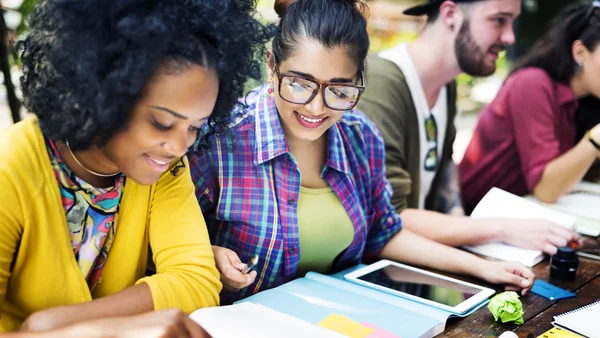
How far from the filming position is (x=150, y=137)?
1.20 metres

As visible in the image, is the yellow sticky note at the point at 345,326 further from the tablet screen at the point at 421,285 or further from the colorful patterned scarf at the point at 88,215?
the colorful patterned scarf at the point at 88,215

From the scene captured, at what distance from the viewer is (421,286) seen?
5.77 feet

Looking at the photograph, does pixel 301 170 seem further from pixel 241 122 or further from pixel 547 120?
pixel 547 120

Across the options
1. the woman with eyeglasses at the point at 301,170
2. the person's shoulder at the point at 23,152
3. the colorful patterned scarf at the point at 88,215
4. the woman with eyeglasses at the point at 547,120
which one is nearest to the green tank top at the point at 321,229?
the woman with eyeglasses at the point at 301,170

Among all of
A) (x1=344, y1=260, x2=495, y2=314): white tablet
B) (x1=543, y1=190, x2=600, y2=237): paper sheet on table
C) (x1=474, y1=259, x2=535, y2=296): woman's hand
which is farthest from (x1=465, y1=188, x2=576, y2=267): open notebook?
(x1=344, y1=260, x2=495, y2=314): white tablet

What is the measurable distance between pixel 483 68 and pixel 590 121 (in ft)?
2.19

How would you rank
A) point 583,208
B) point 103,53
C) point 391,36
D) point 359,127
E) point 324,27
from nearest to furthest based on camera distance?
1. point 103,53
2. point 324,27
3. point 359,127
4. point 583,208
5. point 391,36

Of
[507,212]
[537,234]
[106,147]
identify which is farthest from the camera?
[507,212]

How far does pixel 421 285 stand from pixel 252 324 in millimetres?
622

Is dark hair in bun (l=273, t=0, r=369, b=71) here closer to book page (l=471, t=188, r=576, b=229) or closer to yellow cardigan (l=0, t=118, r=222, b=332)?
yellow cardigan (l=0, t=118, r=222, b=332)

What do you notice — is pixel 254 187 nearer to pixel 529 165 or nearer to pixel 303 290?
pixel 303 290

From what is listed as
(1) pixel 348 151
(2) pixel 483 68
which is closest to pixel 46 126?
(1) pixel 348 151

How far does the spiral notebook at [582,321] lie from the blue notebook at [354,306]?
22 cm

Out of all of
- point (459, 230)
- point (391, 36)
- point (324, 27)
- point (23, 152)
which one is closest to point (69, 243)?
point (23, 152)
